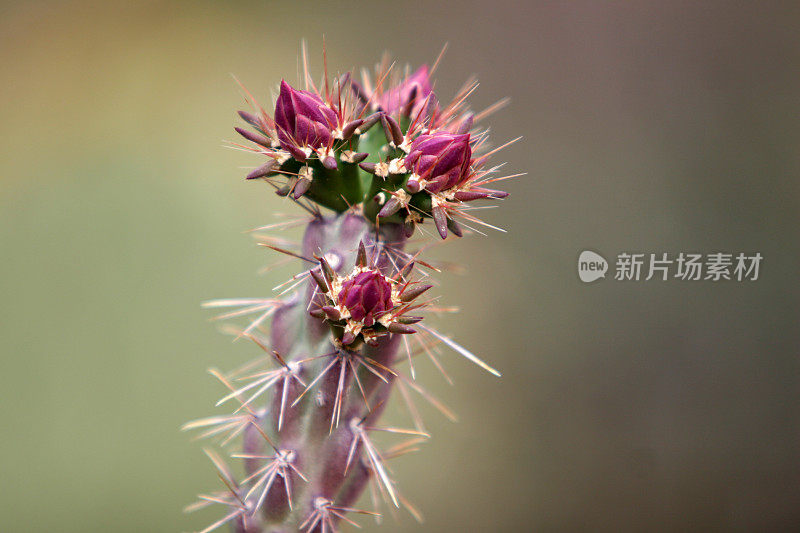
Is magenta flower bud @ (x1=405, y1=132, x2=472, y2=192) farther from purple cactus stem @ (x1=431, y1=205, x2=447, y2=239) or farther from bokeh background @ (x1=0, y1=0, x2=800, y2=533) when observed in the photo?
bokeh background @ (x1=0, y1=0, x2=800, y2=533)

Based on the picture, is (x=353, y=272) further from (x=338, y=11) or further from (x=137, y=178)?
(x=338, y=11)

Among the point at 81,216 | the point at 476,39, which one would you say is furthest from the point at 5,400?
the point at 476,39

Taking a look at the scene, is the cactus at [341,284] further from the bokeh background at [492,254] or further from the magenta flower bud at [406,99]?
the bokeh background at [492,254]

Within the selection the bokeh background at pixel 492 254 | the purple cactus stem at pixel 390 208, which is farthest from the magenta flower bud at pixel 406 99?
the bokeh background at pixel 492 254

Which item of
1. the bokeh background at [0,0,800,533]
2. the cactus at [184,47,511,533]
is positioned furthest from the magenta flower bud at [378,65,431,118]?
the bokeh background at [0,0,800,533]

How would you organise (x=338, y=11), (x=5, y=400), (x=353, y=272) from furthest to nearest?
(x=338, y=11), (x=5, y=400), (x=353, y=272)

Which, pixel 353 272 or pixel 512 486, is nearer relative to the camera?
pixel 353 272

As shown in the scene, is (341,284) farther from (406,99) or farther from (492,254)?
(492,254)

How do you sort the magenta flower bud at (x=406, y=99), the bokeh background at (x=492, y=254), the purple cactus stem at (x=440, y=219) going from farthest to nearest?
1. the bokeh background at (x=492, y=254)
2. the magenta flower bud at (x=406, y=99)
3. the purple cactus stem at (x=440, y=219)
